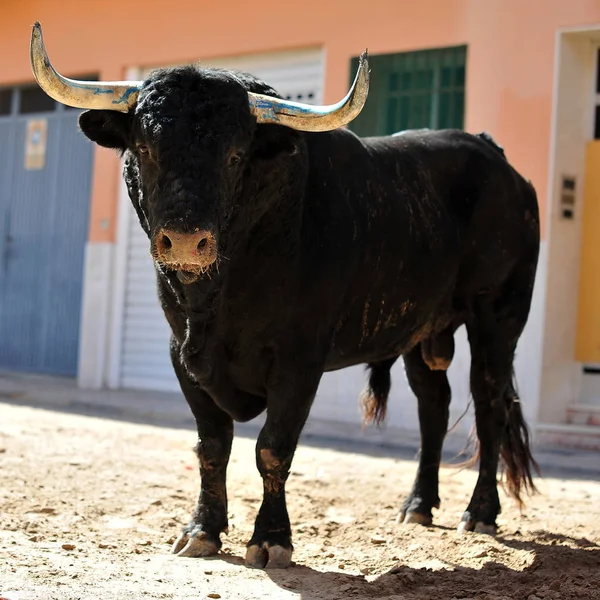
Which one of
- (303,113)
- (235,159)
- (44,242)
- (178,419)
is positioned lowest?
(178,419)

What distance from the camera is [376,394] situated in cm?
651

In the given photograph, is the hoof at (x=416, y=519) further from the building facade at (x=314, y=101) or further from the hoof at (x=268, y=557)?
the building facade at (x=314, y=101)

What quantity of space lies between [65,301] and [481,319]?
29.5ft

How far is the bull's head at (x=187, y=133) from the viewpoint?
13.0 ft

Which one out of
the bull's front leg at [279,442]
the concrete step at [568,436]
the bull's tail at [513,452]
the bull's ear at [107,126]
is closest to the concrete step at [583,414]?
the concrete step at [568,436]

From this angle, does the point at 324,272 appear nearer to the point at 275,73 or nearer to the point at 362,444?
the point at 362,444

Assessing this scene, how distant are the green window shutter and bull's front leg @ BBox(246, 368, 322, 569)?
6.67 meters

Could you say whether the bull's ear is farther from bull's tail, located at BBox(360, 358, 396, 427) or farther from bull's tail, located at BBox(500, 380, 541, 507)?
bull's tail, located at BBox(500, 380, 541, 507)

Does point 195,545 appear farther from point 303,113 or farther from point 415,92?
point 415,92

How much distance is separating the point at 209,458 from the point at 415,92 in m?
6.93

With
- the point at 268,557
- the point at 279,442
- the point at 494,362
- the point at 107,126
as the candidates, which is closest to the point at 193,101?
the point at 107,126

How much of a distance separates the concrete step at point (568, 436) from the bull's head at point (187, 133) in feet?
18.9

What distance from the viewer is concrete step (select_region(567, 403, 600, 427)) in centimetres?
973

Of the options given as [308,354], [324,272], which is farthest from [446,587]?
[324,272]
